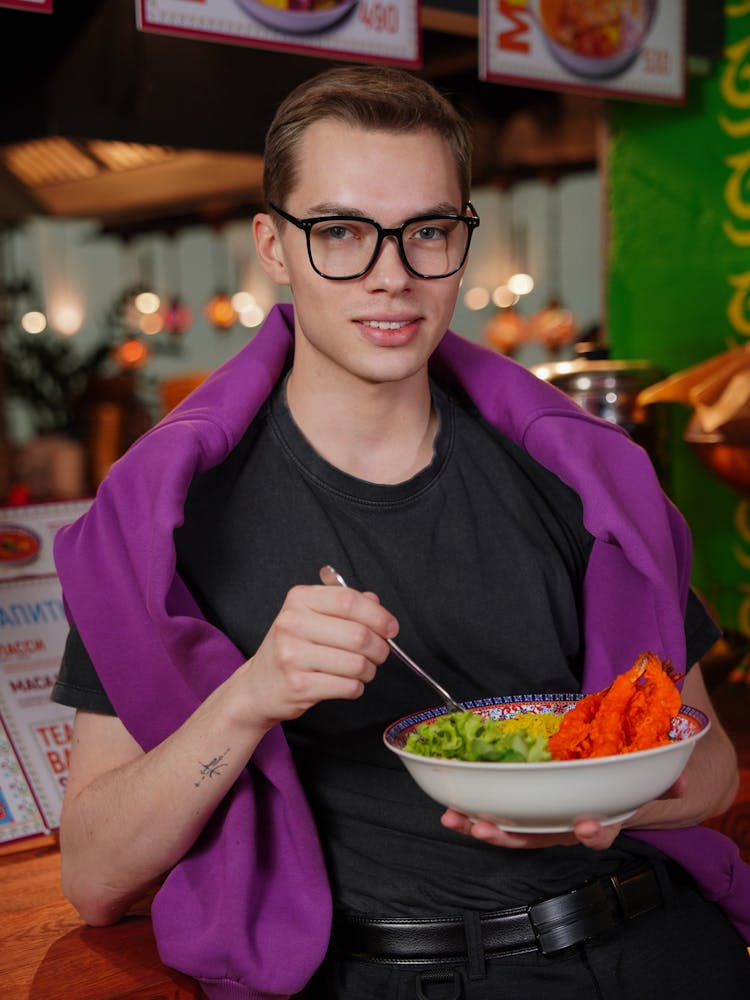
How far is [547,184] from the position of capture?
7727 millimetres

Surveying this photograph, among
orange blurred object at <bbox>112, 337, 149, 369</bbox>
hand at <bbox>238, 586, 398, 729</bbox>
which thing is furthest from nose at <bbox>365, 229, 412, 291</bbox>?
orange blurred object at <bbox>112, 337, 149, 369</bbox>

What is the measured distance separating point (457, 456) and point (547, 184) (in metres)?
6.60

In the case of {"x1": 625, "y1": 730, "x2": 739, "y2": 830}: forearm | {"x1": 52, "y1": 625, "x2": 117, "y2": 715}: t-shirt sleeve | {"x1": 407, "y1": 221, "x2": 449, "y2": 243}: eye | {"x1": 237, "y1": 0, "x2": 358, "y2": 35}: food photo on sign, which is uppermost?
{"x1": 237, "y1": 0, "x2": 358, "y2": 35}: food photo on sign

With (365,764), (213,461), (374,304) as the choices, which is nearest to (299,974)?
(365,764)

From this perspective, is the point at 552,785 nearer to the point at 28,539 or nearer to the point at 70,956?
the point at 70,956

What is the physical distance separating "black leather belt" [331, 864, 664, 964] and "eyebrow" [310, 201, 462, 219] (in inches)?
31.3

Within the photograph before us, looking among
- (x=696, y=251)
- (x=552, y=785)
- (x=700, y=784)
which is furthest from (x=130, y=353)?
(x=552, y=785)

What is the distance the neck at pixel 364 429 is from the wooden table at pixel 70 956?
629 millimetres

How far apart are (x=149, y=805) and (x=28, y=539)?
88 cm

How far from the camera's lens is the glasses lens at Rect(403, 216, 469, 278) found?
4.50 ft

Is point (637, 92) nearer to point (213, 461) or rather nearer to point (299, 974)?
point (213, 461)

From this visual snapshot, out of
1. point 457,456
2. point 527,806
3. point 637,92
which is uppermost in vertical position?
point 637,92

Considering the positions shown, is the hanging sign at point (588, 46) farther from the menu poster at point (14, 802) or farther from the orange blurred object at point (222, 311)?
the orange blurred object at point (222, 311)

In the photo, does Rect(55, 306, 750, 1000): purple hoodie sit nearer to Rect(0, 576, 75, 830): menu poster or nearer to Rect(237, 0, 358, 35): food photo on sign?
Rect(0, 576, 75, 830): menu poster
